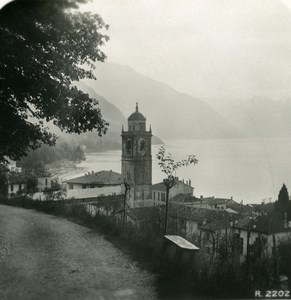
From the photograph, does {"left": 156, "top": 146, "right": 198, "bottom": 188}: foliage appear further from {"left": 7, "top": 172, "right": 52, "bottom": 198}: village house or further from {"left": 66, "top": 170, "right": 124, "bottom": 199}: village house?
{"left": 66, "top": 170, "right": 124, "bottom": 199}: village house

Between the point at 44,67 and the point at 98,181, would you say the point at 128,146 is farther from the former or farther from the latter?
the point at 44,67

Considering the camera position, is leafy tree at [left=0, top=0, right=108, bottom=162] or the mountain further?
the mountain

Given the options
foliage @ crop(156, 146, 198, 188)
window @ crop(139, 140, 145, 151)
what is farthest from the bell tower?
foliage @ crop(156, 146, 198, 188)

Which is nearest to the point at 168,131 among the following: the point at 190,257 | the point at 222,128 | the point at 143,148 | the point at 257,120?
the point at 222,128

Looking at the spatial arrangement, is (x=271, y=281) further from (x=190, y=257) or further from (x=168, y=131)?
(x=168, y=131)

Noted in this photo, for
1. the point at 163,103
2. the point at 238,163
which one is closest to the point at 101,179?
the point at 238,163

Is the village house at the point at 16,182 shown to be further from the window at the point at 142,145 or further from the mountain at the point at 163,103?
the window at the point at 142,145

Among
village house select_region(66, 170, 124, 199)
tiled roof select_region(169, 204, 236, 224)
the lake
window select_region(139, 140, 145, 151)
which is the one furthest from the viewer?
Result: village house select_region(66, 170, 124, 199)
